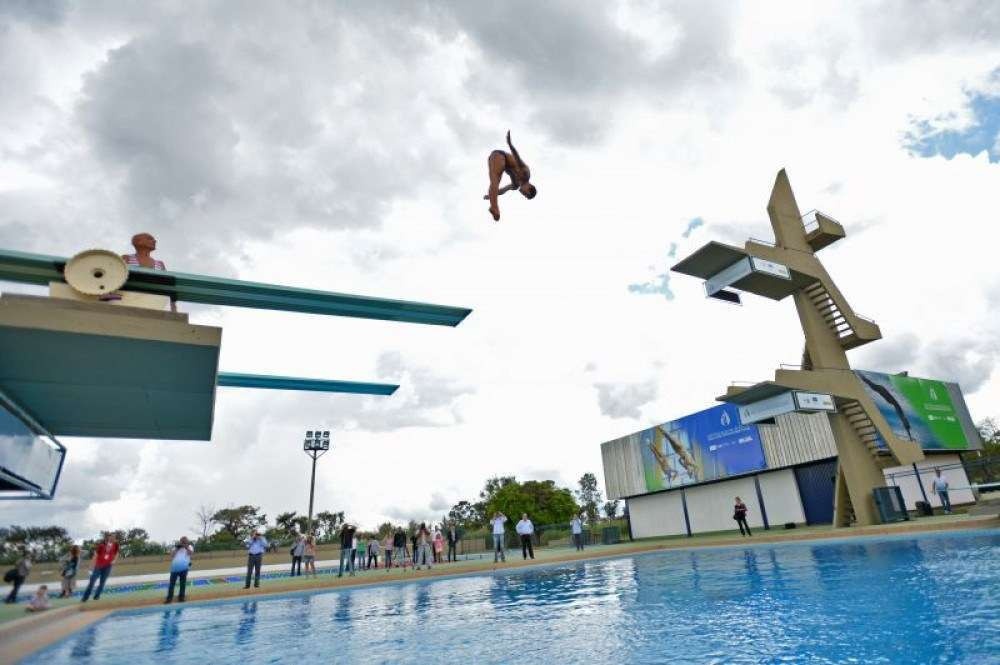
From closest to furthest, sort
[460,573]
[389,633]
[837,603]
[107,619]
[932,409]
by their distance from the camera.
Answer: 1. [837,603]
2. [389,633]
3. [107,619]
4. [460,573]
5. [932,409]

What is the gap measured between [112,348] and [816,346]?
74.0 feet

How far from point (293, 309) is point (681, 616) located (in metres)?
9.54

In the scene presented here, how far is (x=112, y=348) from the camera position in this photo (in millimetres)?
8836

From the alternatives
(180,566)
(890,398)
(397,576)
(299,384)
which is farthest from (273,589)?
(890,398)

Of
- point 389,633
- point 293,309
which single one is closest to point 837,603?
point 389,633

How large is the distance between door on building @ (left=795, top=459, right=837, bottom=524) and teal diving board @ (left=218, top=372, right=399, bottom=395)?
22.7 m

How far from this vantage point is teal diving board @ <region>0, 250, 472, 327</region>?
9.42 meters

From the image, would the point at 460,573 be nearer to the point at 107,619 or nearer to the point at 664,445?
the point at 107,619

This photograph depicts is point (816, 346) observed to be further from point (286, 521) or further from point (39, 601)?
point (286, 521)

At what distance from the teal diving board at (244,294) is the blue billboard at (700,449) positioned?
25.0 m

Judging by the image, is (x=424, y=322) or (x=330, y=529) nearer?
(x=424, y=322)

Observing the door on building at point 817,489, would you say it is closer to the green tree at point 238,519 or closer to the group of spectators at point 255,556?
the group of spectators at point 255,556

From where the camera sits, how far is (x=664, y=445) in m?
36.8

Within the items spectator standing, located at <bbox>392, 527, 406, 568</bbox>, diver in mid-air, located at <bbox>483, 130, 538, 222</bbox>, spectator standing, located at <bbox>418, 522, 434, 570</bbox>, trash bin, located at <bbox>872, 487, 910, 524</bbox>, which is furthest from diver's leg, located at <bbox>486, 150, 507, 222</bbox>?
spectator standing, located at <bbox>392, 527, 406, 568</bbox>
